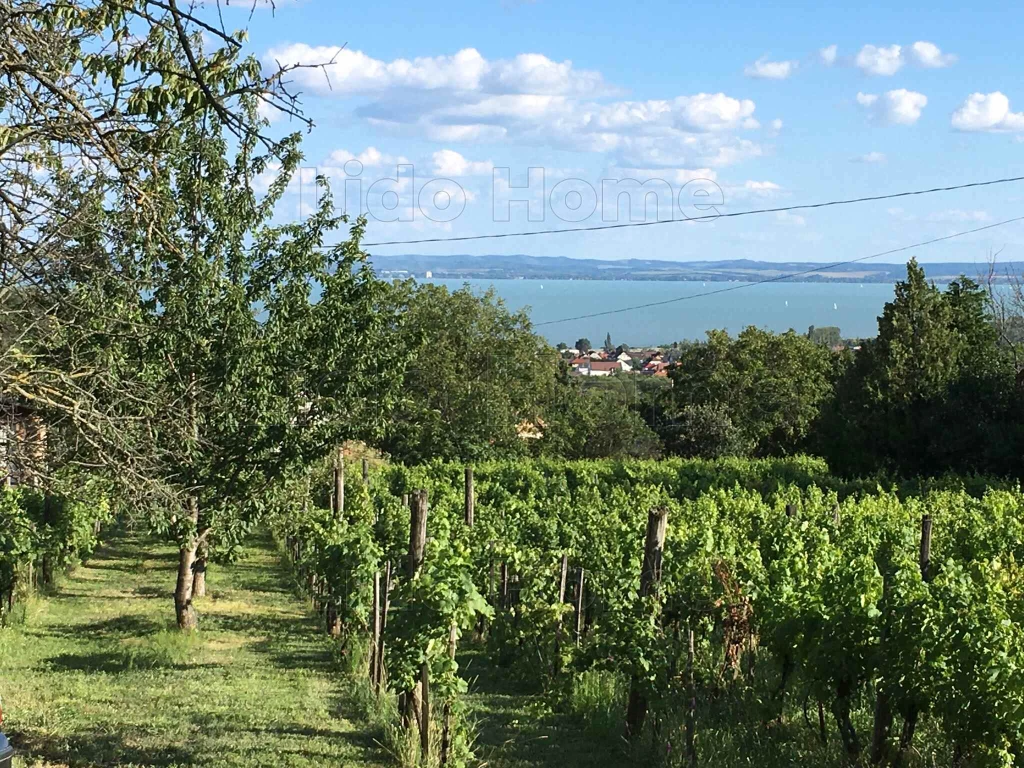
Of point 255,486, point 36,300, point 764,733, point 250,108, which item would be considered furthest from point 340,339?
point 764,733

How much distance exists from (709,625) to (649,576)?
135cm

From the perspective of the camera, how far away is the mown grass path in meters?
7.63

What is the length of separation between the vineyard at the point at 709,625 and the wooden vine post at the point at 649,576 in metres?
0.02

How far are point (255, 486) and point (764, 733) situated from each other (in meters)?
6.41

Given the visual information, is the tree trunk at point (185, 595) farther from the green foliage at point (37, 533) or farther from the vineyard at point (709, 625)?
Answer: the vineyard at point (709, 625)

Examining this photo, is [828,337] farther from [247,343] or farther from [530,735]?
[530,735]

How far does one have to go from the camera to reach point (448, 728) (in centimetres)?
738

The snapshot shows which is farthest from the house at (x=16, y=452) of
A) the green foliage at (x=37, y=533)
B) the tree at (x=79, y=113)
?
the green foliage at (x=37, y=533)

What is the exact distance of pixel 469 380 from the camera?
4194 cm

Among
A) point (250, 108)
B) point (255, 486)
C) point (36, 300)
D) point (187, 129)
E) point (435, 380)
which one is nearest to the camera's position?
point (36, 300)

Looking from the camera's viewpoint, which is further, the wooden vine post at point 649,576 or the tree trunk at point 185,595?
the tree trunk at point 185,595

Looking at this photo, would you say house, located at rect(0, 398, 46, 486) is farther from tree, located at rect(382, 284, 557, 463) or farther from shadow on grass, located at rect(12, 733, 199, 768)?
tree, located at rect(382, 284, 557, 463)

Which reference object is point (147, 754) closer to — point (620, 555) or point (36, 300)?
point (36, 300)

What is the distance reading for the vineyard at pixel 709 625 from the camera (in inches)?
255
